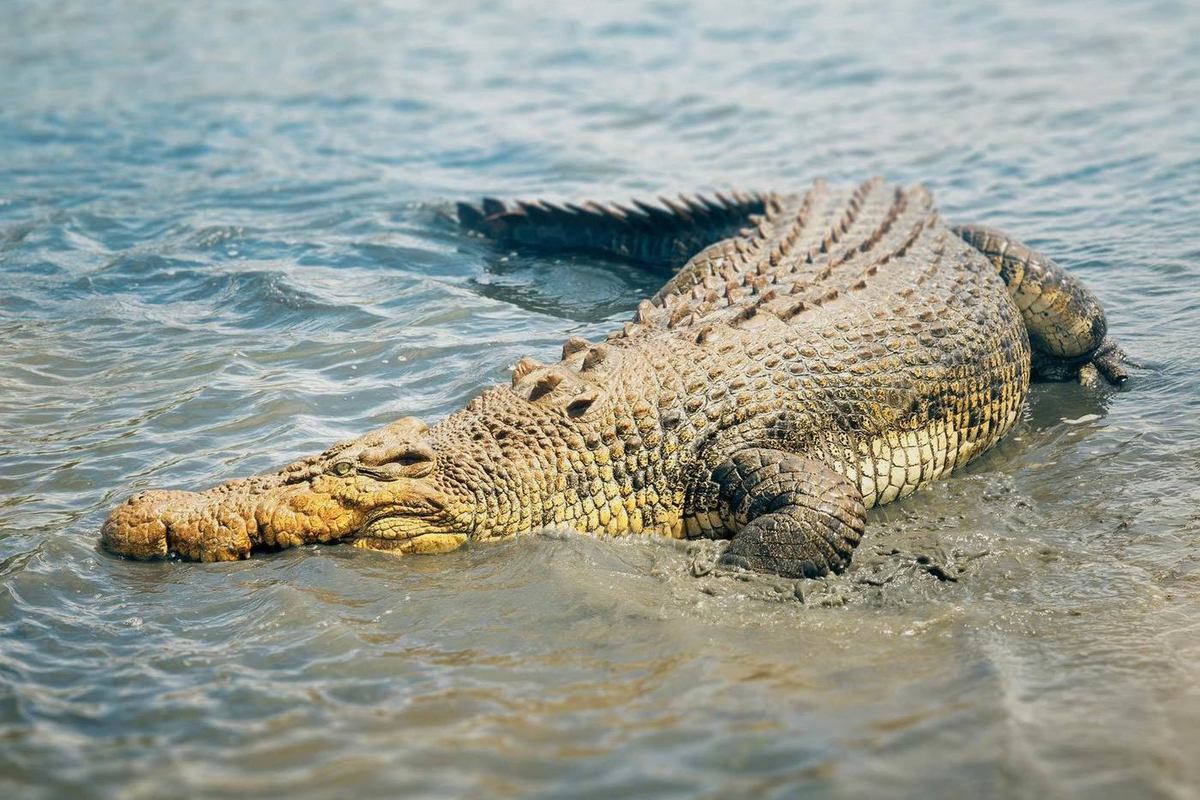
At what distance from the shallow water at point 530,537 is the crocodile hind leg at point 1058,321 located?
0.17 metres

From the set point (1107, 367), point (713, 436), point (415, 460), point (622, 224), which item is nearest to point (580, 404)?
point (713, 436)

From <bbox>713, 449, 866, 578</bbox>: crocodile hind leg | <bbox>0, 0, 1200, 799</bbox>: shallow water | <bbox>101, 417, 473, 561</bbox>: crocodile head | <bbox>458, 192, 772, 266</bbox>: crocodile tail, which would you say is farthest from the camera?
<bbox>458, 192, 772, 266</bbox>: crocodile tail

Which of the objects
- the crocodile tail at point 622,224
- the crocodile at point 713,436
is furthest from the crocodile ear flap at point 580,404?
the crocodile tail at point 622,224

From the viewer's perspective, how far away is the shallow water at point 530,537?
368 centimetres

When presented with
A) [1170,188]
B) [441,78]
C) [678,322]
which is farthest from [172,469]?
[441,78]

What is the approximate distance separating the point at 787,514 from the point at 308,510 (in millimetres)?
1974

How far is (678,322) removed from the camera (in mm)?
5930

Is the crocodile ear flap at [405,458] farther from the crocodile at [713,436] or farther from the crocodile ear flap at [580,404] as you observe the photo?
the crocodile ear flap at [580,404]

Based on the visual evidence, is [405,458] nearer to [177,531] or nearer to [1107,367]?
[177,531]

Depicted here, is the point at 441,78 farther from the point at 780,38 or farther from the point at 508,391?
the point at 508,391

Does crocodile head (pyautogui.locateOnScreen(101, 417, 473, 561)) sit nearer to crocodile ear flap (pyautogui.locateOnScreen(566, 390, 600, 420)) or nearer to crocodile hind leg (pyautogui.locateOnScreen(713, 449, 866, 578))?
crocodile ear flap (pyautogui.locateOnScreen(566, 390, 600, 420))

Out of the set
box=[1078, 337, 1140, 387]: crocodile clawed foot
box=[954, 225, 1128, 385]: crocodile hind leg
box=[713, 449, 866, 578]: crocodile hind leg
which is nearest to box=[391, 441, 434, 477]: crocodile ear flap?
box=[713, 449, 866, 578]: crocodile hind leg

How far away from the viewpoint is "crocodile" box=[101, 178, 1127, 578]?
508 centimetres

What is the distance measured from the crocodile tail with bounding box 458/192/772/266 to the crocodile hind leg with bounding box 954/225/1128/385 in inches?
78.6
